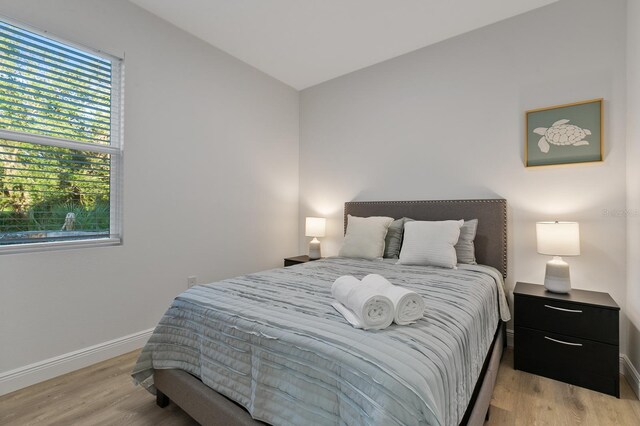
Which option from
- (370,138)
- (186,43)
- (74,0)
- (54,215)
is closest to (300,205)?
(370,138)

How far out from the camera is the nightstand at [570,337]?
1812 mm

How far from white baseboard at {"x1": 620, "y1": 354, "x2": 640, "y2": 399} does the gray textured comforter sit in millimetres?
927

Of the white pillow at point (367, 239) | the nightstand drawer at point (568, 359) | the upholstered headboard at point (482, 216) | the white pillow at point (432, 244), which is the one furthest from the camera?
the white pillow at point (367, 239)

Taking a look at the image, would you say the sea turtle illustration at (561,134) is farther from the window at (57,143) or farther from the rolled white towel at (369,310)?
the window at (57,143)

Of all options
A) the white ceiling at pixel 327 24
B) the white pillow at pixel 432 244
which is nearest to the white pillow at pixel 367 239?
the white pillow at pixel 432 244

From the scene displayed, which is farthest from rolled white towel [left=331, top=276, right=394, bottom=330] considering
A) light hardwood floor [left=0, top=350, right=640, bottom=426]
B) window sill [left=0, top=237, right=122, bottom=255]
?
window sill [left=0, top=237, right=122, bottom=255]

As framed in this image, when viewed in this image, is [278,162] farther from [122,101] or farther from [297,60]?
[122,101]

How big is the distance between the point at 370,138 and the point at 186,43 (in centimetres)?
207

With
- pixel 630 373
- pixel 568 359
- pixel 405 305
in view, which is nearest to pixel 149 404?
pixel 405 305

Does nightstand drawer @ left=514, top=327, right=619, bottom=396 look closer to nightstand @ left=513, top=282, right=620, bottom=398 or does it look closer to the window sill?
nightstand @ left=513, top=282, right=620, bottom=398

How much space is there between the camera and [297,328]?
45.0 inches

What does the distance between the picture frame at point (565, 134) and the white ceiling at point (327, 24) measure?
2.94ft

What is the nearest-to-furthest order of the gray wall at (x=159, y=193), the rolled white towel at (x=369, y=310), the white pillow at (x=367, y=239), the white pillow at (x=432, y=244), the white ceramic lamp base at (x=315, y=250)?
1. the rolled white towel at (x=369, y=310)
2. the gray wall at (x=159, y=193)
3. the white pillow at (x=432, y=244)
4. the white pillow at (x=367, y=239)
5. the white ceramic lamp base at (x=315, y=250)

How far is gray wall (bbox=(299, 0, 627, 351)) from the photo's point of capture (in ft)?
7.09
